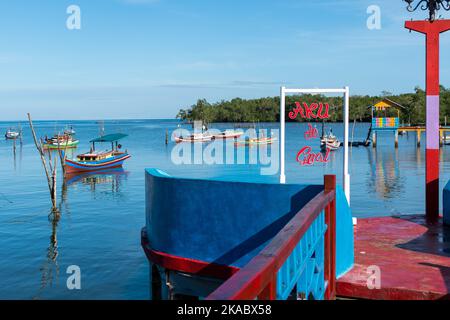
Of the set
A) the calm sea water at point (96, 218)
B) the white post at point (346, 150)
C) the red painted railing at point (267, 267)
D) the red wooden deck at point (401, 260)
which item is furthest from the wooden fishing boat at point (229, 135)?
the red painted railing at point (267, 267)

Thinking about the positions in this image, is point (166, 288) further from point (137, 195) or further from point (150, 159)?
point (150, 159)

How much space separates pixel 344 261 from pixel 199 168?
155ft

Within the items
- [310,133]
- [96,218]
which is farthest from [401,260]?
[96,218]

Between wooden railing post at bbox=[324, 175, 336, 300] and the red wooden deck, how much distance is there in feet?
0.97

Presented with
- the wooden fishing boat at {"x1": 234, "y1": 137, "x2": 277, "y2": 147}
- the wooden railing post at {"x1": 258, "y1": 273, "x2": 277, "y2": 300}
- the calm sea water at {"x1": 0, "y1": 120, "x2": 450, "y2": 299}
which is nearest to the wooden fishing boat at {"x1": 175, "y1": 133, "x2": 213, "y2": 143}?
the wooden fishing boat at {"x1": 234, "y1": 137, "x2": 277, "y2": 147}

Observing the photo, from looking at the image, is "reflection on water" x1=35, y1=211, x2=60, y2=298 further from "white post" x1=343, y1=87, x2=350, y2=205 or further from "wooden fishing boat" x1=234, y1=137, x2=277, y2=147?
"wooden fishing boat" x1=234, y1=137, x2=277, y2=147

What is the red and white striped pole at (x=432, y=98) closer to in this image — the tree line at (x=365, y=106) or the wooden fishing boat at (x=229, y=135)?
the tree line at (x=365, y=106)

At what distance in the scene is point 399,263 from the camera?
23.6 feet

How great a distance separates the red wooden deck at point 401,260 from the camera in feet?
19.9

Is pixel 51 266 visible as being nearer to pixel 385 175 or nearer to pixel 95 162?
pixel 95 162

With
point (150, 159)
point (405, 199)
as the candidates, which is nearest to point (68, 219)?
point (405, 199)

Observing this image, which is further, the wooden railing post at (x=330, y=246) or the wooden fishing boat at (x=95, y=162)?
the wooden fishing boat at (x=95, y=162)

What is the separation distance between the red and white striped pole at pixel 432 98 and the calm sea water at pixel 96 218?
11.7ft

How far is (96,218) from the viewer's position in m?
26.8
